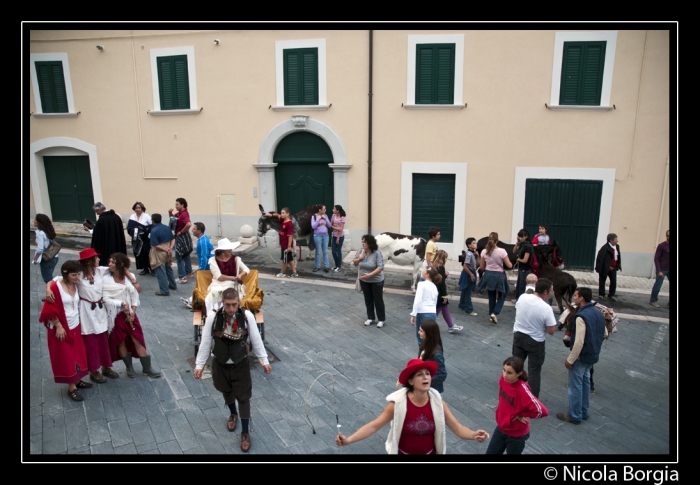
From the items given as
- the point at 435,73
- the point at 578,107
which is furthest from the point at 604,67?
the point at 435,73

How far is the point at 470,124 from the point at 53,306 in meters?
10.3

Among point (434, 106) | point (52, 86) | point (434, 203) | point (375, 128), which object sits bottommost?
point (434, 203)

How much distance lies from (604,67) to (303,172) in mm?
8283

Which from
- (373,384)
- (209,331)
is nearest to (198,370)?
(209,331)

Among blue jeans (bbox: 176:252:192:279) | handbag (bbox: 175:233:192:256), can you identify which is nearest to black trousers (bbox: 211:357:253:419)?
handbag (bbox: 175:233:192:256)

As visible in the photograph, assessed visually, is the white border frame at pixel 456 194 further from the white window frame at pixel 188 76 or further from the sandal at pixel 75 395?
the sandal at pixel 75 395

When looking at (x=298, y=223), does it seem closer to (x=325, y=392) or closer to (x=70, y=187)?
(x=325, y=392)

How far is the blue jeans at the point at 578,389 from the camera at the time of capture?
5.43 metres

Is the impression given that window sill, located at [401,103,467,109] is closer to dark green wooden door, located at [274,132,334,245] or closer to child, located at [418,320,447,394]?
dark green wooden door, located at [274,132,334,245]

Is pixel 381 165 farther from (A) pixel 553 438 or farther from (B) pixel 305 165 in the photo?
(A) pixel 553 438

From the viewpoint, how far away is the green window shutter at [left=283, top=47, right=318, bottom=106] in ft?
42.1

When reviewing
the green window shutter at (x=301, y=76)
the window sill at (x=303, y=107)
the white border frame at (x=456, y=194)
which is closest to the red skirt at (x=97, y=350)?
the white border frame at (x=456, y=194)

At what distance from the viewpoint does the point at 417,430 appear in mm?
3490

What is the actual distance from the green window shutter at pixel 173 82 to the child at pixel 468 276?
31.4ft
